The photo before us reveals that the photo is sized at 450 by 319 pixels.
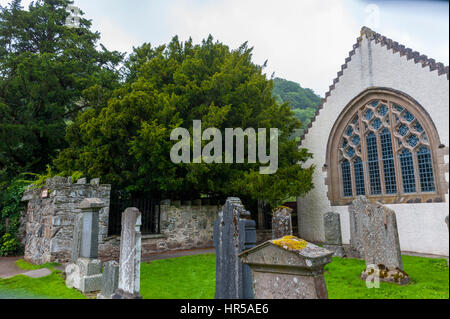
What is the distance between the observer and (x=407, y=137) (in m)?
12.0

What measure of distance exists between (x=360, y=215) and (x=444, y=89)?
6466mm

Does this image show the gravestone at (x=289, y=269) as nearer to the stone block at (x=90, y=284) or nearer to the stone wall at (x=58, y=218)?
the stone block at (x=90, y=284)

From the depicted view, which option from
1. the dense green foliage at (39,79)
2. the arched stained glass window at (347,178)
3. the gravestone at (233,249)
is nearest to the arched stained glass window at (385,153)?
the arched stained glass window at (347,178)

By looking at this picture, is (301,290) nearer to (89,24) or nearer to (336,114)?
(336,114)

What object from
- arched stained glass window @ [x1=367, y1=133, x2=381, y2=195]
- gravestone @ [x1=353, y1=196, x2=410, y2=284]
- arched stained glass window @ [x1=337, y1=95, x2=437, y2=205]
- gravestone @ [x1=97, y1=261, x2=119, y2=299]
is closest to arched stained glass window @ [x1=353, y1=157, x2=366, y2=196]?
arched stained glass window @ [x1=337, y1=95, x2=437, y2=205]

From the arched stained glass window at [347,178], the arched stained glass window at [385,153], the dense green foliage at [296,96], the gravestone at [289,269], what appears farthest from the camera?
the dense green foliage at [296,96]

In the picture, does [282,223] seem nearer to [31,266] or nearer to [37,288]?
[37,288]

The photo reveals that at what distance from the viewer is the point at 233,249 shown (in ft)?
15.5

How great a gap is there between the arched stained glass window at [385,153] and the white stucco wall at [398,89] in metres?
0.70

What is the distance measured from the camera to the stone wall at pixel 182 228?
37.8 ft

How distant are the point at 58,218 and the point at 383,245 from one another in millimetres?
9328

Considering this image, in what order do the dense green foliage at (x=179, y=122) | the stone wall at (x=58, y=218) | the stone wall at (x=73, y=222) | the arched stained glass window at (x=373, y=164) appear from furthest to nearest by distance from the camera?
the arched stained glass window at (x=373, y=164) < the dense green foliage at (x=179, y=122) < the stone wall at (x=73, y=222) < the stone wall at (x=58, y=218)

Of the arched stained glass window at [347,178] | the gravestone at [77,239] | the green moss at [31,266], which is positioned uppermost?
the arched stained glass window at [347,178]

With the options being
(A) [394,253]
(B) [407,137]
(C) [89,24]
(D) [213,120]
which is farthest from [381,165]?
(C) [89,24]
